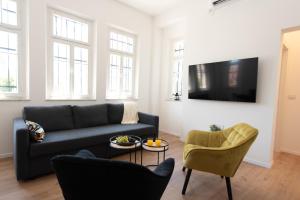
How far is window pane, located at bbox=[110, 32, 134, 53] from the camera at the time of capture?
4.49m

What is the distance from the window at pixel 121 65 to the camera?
4.49 metres

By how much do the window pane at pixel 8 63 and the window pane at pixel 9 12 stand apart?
8.2 inches

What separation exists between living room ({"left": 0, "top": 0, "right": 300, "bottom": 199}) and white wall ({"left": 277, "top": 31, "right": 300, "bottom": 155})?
0.02 metres

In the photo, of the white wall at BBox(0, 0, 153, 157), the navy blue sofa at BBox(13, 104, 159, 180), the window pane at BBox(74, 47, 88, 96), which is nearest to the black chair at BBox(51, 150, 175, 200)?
the navy blue sofa at BBox(13, 104, 159, 180)

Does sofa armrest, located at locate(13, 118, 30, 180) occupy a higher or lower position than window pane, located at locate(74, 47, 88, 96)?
lower

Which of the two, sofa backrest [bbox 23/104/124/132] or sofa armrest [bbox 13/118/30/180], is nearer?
sofa armrest [bbox 13/118/30/180]

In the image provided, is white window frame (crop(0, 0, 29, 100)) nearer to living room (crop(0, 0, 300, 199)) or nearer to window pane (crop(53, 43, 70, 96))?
living room (crop(0, 0, 300, 199))

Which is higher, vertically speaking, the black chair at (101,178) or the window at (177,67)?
the window at (177,67)

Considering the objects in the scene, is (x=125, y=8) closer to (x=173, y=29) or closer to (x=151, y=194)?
(x=173, y=29)

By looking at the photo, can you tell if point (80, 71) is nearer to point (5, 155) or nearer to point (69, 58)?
point (69, 58)

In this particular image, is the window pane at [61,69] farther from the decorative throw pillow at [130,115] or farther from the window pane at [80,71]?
the decorative throw pillow at [130,115]

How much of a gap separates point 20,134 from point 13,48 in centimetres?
180

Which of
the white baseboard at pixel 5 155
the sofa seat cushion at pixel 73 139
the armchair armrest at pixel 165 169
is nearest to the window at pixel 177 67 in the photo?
the sofa seat cushion at pixel 73 139

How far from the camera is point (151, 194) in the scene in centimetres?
123
